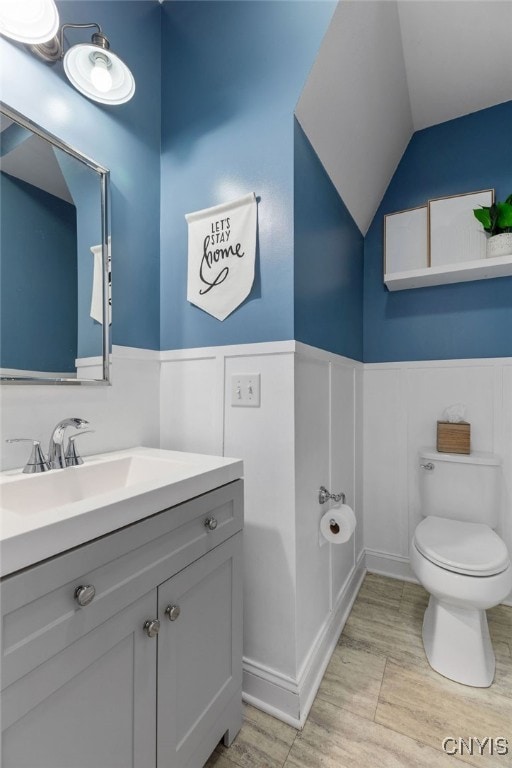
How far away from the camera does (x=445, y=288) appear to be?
2021mm

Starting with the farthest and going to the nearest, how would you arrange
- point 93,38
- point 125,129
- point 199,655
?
1. point 125,129
2. point 93,38
3. point 199,655

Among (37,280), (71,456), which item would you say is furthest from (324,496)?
(37,280)

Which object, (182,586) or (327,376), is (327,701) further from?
(327,376)

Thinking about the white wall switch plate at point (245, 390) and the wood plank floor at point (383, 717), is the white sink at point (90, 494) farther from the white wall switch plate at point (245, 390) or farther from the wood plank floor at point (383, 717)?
the wood plank floor at point (383, 717)

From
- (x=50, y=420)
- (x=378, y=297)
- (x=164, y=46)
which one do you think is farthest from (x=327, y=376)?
(x=164, y=46)

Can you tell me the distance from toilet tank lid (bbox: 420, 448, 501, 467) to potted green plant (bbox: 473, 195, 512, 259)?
1.02 metres

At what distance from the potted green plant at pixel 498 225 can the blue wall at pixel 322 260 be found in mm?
643

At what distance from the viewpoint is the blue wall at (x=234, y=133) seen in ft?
4.03

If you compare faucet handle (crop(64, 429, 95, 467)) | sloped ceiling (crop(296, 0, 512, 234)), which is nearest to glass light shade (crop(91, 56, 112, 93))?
sloped ceiling (crop(296, 0, 512, 234))

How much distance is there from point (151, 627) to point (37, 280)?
1041 mm

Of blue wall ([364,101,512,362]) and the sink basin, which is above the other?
blue wall ([364,101,512,362])

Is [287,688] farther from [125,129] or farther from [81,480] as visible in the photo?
[125,129]

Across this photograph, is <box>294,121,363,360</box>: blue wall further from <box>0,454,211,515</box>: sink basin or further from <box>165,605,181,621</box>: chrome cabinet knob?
<box>165,605,181,621</box>: chrome cabinet knob

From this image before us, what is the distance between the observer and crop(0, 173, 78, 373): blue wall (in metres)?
1.05
